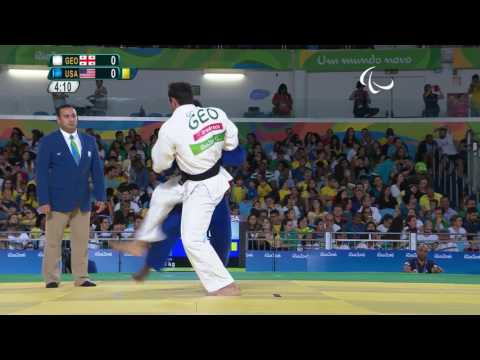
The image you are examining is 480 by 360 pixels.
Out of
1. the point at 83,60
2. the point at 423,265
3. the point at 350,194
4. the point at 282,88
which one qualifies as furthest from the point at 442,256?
the point at 282,88

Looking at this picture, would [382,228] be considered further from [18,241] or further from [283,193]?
[18,241]

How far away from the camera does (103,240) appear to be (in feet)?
49.1

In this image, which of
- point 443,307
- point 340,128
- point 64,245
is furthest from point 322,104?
point 443,307

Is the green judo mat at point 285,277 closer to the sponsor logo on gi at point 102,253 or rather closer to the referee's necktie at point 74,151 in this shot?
the sponsor logo on gi at point 102,253

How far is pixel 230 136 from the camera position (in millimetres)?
7270

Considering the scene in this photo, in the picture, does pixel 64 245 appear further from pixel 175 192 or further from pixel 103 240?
pixel 175 192

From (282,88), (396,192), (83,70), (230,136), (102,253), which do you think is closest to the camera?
(230,136)

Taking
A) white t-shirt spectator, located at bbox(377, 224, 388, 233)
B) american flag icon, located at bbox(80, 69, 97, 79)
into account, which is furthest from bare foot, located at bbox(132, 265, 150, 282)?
white t-shirt spectator, located at bbox(377, 224, 388, 233)

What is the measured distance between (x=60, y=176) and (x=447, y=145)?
15.8 meters

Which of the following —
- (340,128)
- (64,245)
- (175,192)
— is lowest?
(64,245)

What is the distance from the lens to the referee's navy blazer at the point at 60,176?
8641mm

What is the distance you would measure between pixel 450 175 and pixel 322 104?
13.9 ft

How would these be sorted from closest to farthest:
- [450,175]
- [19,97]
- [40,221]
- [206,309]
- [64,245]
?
[206,309], [64,245], [40,221], [450,175], [19,97]

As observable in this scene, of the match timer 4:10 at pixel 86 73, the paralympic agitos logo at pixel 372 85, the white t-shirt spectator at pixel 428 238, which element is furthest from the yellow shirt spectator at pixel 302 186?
the match timer 4:10 at pixel 86 73
